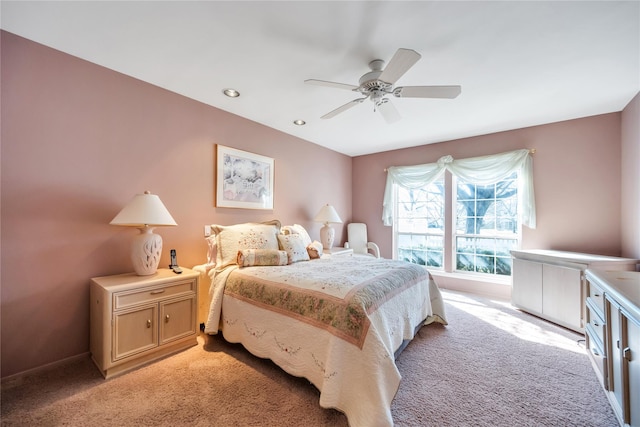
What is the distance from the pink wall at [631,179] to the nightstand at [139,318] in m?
4.37

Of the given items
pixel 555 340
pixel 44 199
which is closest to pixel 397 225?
pixel 555 340

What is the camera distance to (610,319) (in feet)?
4.94

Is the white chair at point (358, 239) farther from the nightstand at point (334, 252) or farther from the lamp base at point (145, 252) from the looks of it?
the lamp base at point (145, 252)

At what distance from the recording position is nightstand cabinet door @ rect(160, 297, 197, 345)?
82.6 inches

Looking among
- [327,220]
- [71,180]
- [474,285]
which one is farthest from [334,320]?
[474,285]

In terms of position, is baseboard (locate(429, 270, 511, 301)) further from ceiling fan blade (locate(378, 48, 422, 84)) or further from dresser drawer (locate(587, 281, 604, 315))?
ceiling fan blade (locate(378, 48, 422, 84))

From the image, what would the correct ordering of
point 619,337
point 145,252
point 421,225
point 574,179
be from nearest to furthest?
1. point 619,337
2. point 145,252
3. point 574,179
4. point 421,225

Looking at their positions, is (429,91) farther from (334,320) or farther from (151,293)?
(151,293)

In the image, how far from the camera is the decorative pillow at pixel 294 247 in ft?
9.06

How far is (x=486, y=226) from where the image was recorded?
3.96 meters

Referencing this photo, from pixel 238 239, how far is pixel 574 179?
165 inches

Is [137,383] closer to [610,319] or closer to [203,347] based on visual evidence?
[203,347]

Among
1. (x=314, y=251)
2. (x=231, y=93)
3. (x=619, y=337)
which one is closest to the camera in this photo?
(x=619, y=337)

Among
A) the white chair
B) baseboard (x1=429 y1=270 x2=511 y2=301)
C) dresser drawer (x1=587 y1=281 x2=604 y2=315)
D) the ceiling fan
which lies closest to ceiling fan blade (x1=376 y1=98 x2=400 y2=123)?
the ceiling fan
